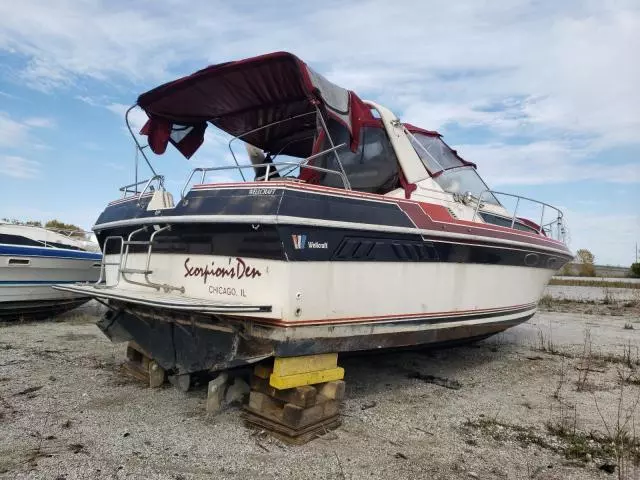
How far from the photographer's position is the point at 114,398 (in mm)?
4527

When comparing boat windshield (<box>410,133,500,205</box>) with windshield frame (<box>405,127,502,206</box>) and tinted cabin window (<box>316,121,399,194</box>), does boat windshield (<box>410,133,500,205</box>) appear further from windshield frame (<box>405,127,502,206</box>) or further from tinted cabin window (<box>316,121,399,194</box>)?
tinted cabin window (<box>316,121,399,194</box>)

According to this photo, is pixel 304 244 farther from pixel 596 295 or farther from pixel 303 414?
pixel 596 295

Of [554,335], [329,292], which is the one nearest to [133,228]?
[329,292]

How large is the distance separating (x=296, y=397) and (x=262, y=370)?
367mm

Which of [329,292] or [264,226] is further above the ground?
[264,226]

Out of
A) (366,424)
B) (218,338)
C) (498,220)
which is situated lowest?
(366,424)

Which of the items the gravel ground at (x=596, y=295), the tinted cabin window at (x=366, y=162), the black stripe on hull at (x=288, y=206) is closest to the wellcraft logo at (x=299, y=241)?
the black stripe on hull at (x=288, y=206)

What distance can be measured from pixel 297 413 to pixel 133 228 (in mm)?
2377

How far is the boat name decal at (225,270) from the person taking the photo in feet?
12.5

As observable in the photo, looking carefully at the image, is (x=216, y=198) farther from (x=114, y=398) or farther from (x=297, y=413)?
(x=114, y=398)

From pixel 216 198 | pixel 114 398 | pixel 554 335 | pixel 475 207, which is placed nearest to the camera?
pixel 216 198

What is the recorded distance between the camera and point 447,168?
5711 mm

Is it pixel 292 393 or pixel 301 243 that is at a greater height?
pixel 301 243

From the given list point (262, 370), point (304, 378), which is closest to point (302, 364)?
point (304, 378)
